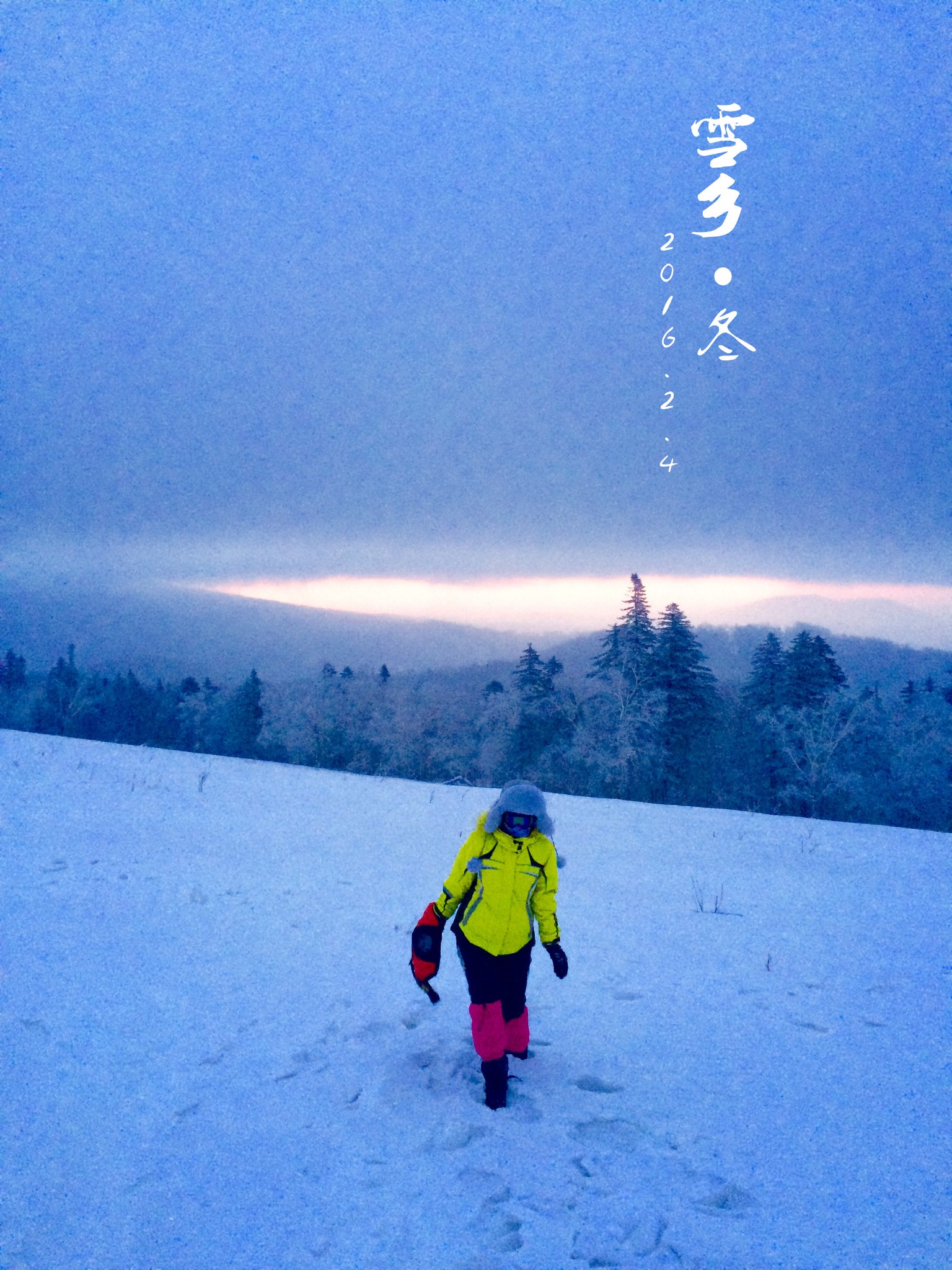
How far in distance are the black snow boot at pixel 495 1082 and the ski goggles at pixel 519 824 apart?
1.34 m

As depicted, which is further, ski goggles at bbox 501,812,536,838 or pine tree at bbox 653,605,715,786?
pine tree at bbox 653,605,715,786

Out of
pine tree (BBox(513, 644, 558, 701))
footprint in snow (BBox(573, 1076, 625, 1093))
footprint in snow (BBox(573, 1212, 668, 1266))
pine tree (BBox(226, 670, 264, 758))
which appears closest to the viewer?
footprint in snow (BBox(573, 1212, 668, 1266))

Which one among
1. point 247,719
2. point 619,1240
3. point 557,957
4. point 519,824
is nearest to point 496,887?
point 519,824

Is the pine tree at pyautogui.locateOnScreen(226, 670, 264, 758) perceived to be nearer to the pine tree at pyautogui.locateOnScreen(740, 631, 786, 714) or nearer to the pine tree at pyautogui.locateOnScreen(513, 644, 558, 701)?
the pine tree at pyautogui.locateOnScreen(513, 644, 558, 701)

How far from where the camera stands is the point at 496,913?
165 inches

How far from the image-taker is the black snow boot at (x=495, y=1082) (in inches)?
162

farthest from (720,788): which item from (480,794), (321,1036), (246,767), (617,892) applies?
(321,1036)

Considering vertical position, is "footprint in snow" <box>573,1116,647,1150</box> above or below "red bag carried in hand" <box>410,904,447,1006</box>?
below

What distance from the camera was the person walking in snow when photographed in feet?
13.6

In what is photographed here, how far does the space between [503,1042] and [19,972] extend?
13.5ft

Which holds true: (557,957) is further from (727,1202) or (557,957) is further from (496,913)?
(727,1202)

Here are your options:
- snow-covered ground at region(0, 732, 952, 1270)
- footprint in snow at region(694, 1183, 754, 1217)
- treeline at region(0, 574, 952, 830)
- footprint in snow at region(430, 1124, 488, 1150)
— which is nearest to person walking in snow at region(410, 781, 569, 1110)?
footprint in snow at region(430, 1124, 488, 1150)

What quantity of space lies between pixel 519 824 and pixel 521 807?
0.42 feet

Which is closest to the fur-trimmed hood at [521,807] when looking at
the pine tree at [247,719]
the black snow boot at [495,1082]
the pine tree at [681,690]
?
the black snow boot at [495,1082]
